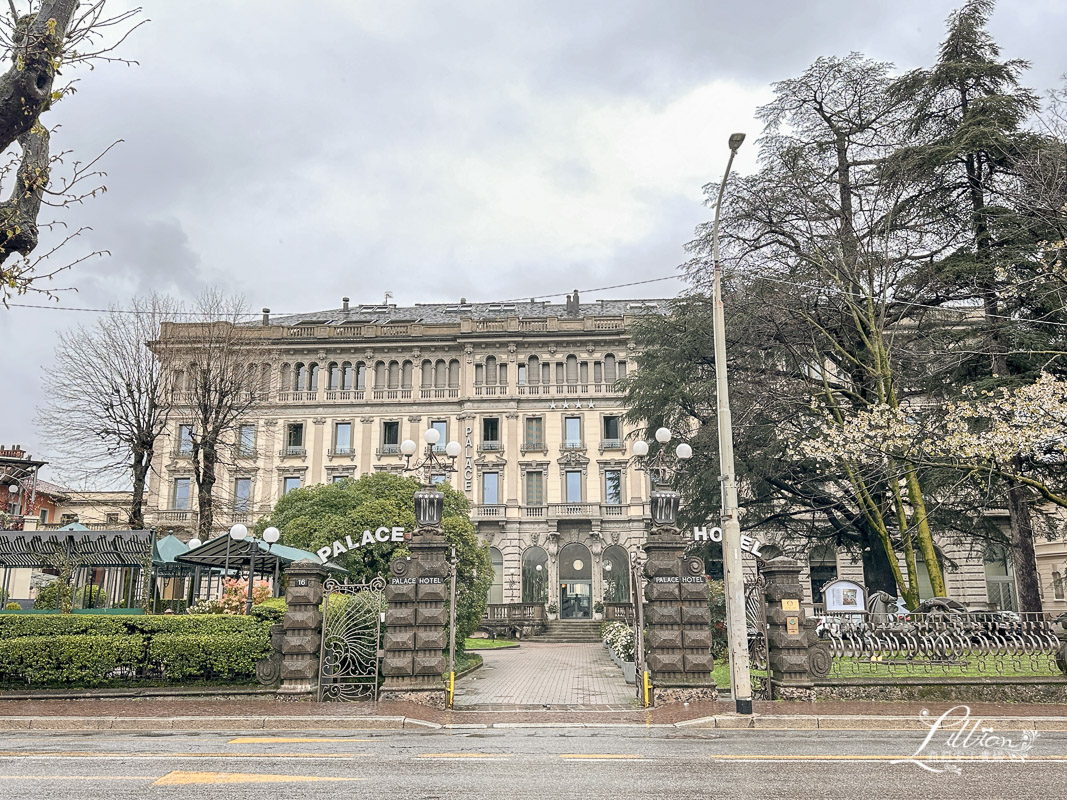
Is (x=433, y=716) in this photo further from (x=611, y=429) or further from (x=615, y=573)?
(x=611, y=429)

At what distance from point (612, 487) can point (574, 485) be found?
2245 millimetres

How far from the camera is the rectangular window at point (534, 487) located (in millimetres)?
46125

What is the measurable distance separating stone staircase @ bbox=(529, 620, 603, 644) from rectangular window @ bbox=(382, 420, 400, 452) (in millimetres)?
14051

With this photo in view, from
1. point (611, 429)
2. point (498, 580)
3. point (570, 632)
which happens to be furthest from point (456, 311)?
point (570, 632)

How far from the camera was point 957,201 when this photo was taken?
23.4 m

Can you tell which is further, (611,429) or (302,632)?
(611,429)

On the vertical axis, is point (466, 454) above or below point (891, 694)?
above

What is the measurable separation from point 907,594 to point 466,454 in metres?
28.7

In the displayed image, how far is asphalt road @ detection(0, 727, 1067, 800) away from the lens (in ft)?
22.4

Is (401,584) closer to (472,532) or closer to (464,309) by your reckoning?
(472,532)

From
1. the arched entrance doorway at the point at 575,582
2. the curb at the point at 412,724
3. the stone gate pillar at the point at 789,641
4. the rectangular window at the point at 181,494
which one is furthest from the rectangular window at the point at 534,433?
the curb at the point at 412,724

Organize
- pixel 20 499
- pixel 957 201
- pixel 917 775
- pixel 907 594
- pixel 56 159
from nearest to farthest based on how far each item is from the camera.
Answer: pixel 56 159 → pixel 917 775 → pixel 907 594 → pixel 957 201 → pixel 20 499

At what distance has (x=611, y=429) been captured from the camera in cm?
4688

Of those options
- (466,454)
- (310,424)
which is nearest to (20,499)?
(310,424)
